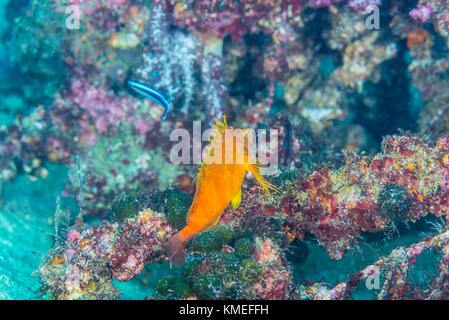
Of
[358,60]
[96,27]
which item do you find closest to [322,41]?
[358,60]

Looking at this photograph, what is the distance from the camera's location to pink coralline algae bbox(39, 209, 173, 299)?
2.91 meters

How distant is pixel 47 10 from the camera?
20.3ft

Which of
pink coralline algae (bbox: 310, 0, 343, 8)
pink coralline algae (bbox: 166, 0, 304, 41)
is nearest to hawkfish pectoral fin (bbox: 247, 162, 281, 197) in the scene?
pink coralline algae (bbox: 166, 0, 304, 41)

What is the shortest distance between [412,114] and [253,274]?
5676 millimetres

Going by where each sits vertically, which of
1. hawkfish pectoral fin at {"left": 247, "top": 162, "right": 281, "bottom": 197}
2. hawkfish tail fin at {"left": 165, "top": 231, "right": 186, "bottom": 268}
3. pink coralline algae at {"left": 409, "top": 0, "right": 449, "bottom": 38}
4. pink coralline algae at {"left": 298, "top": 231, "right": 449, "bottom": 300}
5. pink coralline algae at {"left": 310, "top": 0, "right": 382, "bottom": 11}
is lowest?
pink coralline algae at {"left": 298, "top": 231, "right": 449, "bottom": 300}

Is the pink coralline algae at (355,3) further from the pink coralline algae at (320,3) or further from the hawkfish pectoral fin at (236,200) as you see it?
the hawkfish pectoral fin at (236,200)

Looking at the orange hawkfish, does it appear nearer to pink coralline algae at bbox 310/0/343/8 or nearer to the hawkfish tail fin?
the hawkfish tail fin

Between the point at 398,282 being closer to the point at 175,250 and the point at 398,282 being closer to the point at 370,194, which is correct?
the point at 370,194

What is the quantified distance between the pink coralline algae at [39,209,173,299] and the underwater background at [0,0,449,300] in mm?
17

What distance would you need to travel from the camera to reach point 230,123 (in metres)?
4.13

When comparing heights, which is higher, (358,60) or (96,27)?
(96,27)
